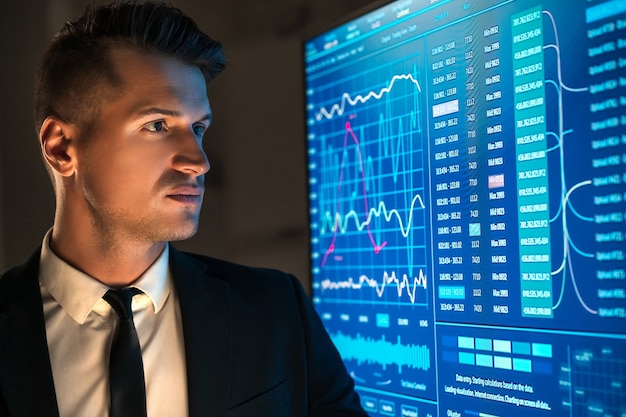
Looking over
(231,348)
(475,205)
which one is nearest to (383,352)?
(231,348)

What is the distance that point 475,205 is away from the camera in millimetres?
1305

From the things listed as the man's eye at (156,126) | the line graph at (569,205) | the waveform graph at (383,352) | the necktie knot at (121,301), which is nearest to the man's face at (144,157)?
the man's eye at (156,126)

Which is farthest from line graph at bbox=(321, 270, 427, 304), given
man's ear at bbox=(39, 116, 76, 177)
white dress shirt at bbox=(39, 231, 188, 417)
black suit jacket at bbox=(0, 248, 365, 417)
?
man's ear at bbox=(39, 116, 76, 177)

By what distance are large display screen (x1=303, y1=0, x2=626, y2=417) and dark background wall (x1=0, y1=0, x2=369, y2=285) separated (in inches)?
7.4

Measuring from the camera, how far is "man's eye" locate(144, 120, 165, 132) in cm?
147

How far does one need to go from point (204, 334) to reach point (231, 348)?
0.21 feet

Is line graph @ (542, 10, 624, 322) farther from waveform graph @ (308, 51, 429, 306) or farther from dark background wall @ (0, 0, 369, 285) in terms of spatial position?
dark background wall @ (0, 0, 369, 285)

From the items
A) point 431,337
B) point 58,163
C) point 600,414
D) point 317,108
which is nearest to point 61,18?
point 58,163

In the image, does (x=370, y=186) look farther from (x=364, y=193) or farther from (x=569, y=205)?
(x=569, y=205)

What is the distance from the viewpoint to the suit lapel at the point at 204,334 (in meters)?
1.41

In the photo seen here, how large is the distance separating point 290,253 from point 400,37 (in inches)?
28.2

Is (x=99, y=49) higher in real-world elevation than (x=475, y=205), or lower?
higher

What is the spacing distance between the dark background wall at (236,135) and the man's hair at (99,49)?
0.41m

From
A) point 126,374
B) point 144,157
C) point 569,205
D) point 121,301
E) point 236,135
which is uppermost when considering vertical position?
point 236,135
